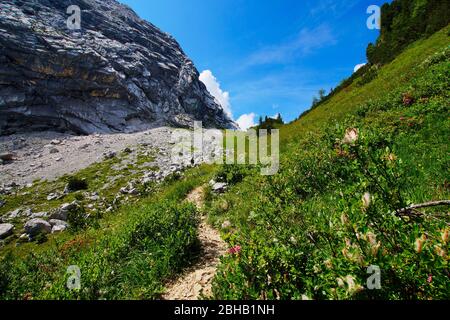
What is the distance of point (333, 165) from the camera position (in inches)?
307

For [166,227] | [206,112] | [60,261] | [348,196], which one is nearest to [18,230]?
[60,261]

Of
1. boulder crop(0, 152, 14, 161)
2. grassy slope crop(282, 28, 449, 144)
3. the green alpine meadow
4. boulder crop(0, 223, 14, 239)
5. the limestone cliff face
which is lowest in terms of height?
boulder crop(0, 223, 14, 239)

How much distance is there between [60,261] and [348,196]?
8693 millimetres

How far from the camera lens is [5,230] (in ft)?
53.1

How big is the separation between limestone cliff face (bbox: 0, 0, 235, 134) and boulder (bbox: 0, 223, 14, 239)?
154 ft

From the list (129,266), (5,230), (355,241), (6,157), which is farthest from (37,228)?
(6,157)

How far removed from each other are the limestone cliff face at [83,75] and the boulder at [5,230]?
154 feet

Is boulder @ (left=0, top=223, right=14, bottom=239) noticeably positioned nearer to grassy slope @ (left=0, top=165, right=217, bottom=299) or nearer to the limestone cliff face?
grassy slope @ (left=0, top=165, right=217, bottom=299)

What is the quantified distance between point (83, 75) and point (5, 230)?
62.2m

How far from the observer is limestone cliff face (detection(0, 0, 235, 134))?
57.0 meters

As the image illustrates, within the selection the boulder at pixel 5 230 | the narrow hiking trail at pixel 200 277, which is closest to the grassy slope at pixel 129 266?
the narrow hiking trail at pixel 200 277

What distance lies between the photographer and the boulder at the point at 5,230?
1593 centimetres

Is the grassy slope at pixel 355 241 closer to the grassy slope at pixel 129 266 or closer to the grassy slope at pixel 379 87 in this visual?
the grassy slope at pixel 129 266

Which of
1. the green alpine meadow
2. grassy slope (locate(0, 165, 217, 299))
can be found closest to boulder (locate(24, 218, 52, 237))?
the green alpine meadow
